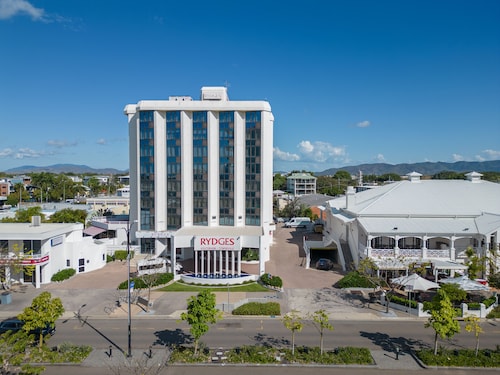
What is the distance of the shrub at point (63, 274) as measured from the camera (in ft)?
137

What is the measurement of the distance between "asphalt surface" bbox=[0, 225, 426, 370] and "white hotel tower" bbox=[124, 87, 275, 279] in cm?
830

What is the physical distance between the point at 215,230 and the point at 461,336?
31.3 m

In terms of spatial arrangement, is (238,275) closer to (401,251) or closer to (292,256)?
(292,256)

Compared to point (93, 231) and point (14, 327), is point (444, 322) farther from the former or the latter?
point (93, 231)

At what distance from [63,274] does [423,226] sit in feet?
141

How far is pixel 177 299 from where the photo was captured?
37062 millimetres

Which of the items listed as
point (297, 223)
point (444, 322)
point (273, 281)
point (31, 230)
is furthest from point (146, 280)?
point (297, 223)

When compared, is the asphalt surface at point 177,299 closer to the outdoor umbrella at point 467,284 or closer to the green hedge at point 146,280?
the green hedge at point 146,280

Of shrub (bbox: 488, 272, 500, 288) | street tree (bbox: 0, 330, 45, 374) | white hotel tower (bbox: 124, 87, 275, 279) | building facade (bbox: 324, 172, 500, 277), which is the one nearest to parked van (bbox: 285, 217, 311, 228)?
building facade (bbox: 324, 172, 500, 277)

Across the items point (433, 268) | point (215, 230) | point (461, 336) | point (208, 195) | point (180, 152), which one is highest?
point (180, 152)

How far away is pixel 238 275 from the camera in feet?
140

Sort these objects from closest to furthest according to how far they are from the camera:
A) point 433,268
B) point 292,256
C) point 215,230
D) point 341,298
A: point 341,298
point 433,268
point 215,230
point 292,256

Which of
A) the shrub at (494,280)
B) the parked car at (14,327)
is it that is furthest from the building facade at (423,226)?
the parked car at (14,327)

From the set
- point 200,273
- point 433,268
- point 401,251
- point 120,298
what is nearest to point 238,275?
point 200,273
